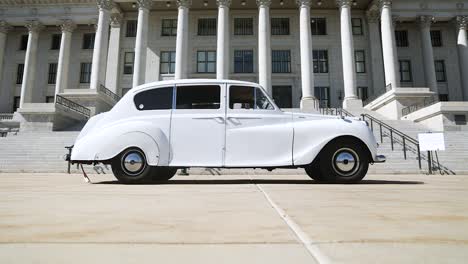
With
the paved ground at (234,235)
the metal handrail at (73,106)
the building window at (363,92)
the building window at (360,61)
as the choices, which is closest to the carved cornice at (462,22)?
the building window at (360,61)

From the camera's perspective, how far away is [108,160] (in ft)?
19.7

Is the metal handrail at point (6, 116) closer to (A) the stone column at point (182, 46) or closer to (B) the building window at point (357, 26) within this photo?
(A) the stone column at point (182, 46)

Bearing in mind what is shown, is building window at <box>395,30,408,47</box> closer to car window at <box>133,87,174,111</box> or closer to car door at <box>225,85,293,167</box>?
car door at <box>225,85,293,167</box>

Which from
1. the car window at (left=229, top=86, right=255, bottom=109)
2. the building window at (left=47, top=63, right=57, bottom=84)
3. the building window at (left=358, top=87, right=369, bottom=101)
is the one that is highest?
the building window at (left=47, top=63, right=57, bottom=84)

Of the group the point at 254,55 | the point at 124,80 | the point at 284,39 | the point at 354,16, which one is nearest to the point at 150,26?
the point at 124,80

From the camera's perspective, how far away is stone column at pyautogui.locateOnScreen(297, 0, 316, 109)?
2804 centimetres

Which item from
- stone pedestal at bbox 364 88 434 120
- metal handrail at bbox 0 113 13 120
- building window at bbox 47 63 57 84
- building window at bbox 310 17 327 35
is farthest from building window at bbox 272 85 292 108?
metal handrail at bbox 0 113 13 120

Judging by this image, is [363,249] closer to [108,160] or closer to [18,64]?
[108,160]

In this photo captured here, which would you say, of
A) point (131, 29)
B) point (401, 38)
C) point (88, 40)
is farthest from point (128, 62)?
point (401, 38)

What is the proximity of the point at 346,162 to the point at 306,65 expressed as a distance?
→ 24344 mm

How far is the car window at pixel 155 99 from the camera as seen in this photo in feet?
20.9

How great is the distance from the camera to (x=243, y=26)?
35.5 meters

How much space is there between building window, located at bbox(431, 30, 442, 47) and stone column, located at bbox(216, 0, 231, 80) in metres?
25.1

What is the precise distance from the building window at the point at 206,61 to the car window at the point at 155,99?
2852 cm
